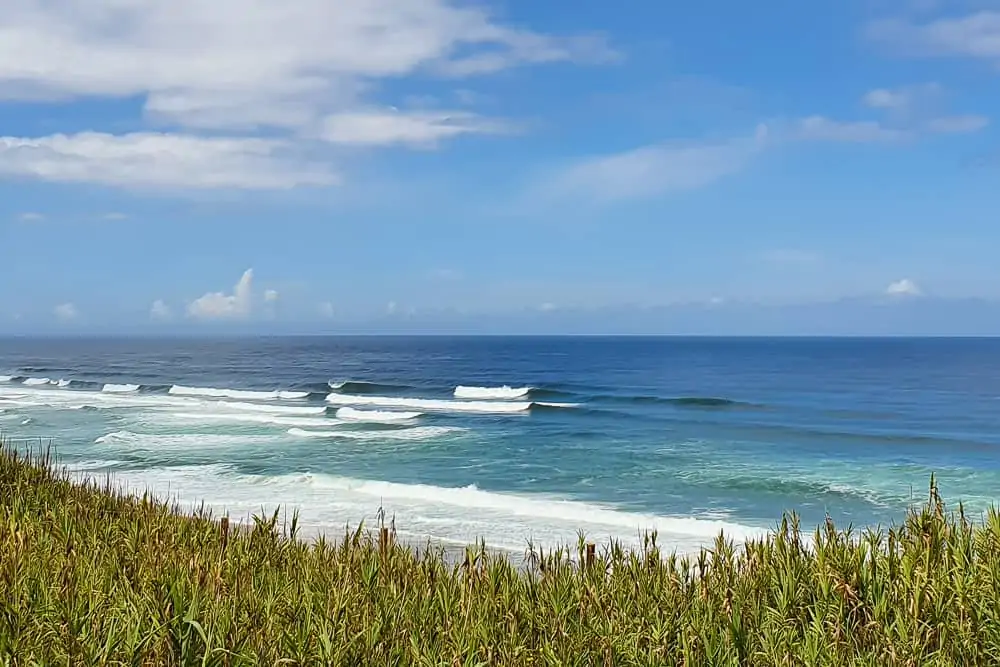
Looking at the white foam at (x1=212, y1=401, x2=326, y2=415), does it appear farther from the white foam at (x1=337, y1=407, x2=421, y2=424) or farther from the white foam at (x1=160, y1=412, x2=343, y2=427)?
the white foam at (x1=160, y1=412, x2=343, y2=427)

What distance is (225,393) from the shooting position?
48750 millimetres

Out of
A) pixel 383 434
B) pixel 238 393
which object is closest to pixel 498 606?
pixel 383 434

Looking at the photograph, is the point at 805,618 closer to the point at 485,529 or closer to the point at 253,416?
the point at 485,529

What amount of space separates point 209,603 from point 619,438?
85.0 feet

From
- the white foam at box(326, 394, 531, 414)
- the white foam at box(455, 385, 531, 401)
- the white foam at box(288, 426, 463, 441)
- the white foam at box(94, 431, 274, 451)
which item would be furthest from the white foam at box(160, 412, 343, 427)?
the white foam at box(455, 385, 531, 401)

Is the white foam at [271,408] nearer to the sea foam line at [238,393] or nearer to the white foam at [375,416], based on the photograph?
the white foam at [375,416]

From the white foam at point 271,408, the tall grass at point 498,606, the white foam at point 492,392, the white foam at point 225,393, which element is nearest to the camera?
the tall grass at point 498,606

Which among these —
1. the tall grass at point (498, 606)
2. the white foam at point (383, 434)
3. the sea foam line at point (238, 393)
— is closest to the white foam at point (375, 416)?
the white foam at point (383, 434)

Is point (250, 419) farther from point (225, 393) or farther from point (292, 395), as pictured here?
point (225, 393)

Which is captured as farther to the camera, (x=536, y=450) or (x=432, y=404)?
(x=432, y=404)

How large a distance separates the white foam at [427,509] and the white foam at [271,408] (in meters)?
17.0

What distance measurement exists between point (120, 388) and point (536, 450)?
34.5m

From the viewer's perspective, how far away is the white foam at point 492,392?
48.3 meters

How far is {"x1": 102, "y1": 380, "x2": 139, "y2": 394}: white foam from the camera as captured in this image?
49.7 meters
